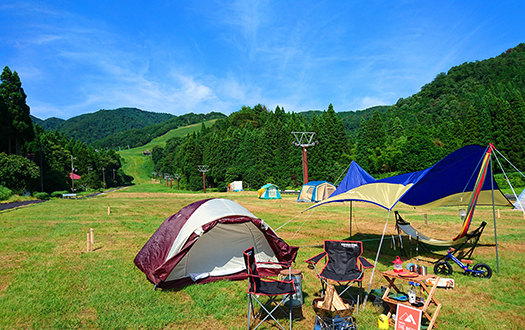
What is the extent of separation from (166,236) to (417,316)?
5044 mm

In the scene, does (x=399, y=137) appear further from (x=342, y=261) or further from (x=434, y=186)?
(x=342, y=261)

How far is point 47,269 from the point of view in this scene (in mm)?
7453

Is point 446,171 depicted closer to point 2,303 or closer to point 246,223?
point 246,223

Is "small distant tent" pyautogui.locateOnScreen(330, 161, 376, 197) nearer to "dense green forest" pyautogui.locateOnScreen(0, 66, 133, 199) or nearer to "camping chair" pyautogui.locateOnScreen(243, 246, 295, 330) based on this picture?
"camping chair" pyautogui.locateOnScreen(243, 246, 295, 330)

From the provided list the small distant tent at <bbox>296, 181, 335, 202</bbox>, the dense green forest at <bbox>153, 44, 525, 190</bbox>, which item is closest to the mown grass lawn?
the small distant tent at <bbox>296, 181, 335, 202</bbox>

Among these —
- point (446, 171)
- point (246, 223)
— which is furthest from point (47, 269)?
point (446, 171)

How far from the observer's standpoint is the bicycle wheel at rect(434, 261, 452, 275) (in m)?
6.67

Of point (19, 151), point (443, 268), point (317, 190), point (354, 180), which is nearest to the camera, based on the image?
→ point (443, 268)

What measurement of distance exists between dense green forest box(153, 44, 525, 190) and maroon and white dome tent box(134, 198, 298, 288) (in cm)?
4294

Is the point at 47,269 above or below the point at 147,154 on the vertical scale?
below

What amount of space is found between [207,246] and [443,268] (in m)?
5.46

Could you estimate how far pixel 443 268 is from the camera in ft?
22.5

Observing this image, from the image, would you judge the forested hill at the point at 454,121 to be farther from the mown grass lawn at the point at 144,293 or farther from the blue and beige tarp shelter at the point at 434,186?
the blue and beige tarp shelter at the point at 434,186

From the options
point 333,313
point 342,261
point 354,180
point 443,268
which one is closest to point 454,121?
point 354,180
